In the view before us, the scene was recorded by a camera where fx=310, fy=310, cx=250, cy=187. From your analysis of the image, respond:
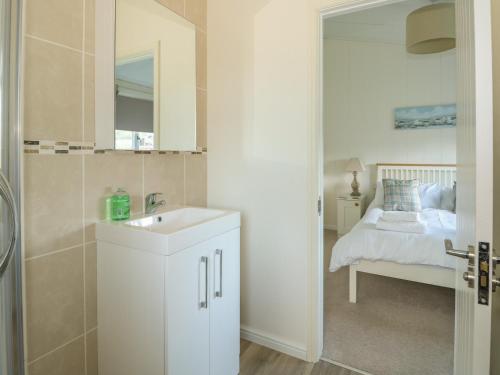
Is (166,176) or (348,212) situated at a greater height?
(166,176)

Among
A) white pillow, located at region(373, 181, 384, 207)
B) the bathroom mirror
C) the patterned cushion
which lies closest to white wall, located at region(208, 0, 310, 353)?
the bathroom mirror

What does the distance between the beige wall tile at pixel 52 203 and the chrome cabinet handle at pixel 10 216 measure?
0.23 metres

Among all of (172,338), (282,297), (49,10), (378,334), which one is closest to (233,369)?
(282,297)

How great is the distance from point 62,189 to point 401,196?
405 centimetres

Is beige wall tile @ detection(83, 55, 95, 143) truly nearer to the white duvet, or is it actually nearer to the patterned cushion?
the white duvet

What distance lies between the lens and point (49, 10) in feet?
4.05

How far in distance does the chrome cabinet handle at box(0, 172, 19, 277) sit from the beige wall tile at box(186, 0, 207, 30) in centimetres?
157

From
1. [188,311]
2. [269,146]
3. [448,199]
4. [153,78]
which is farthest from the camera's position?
[448,199]

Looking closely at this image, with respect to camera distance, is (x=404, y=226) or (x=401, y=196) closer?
(x=404, y=226)

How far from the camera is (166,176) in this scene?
188 centimetres

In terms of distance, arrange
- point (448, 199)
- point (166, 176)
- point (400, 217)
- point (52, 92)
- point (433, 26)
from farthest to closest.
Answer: point (448, 199) → point (400, 217) → point (433, 26) → point (166, 176) → point (52, 92)

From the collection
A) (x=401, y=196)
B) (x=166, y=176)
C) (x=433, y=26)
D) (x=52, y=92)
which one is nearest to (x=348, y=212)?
(x=401, y=196)

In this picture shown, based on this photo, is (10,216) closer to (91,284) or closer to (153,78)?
(91,284)

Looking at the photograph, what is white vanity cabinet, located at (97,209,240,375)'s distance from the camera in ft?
4.15
